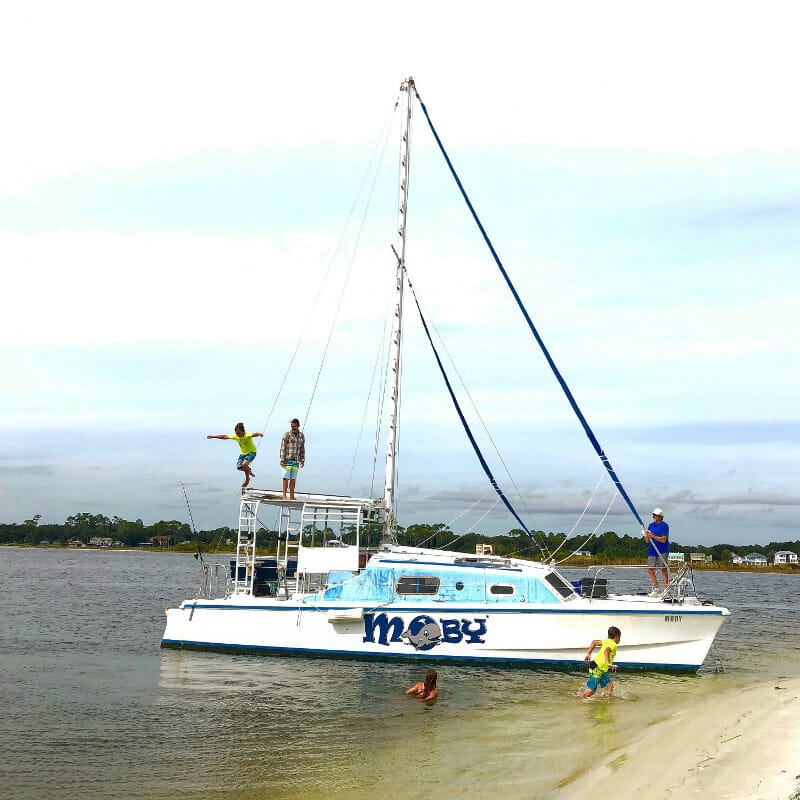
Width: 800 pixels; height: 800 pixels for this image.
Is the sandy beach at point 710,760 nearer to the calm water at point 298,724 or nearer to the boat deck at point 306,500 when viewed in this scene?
the calm water at point 298,724

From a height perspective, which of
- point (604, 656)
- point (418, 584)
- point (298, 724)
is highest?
point (418, 584)

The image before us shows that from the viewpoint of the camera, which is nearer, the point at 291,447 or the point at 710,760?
the point at 710,760

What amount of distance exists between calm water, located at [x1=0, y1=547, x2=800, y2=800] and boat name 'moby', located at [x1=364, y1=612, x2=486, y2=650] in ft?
2.34

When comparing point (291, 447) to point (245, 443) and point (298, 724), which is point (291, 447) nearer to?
point (245, 443)

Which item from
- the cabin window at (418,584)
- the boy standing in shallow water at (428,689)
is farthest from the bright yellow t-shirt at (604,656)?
the cabin window at (418,584)

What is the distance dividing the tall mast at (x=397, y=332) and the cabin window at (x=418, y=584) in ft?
7.33

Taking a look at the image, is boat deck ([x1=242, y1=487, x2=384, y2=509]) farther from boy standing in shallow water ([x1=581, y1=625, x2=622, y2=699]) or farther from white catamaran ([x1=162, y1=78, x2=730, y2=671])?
boy standing in shallow water ([x1=581, y1=625, x2=622, y2=699])

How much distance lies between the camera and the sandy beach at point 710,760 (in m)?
10.7

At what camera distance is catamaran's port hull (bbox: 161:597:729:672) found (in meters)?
21.2

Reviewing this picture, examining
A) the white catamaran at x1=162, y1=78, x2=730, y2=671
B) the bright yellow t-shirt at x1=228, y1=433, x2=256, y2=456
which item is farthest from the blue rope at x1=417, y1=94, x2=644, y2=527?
the bright yellow t-shirt at x1=228, y1=433, x2=256, y2=456

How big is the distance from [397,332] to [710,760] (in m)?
14.9

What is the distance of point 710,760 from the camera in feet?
40.0

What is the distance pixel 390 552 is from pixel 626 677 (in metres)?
6.53

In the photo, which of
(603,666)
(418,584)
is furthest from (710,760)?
(418,584)
